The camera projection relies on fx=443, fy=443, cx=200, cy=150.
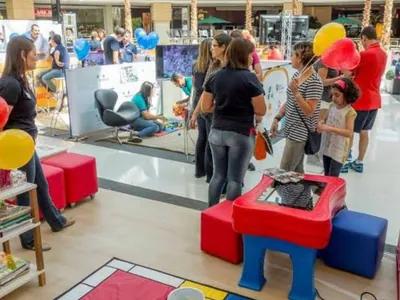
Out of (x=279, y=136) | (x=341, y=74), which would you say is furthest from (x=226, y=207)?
(x=279, y=136)

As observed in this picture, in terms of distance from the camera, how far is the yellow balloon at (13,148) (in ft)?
7.09

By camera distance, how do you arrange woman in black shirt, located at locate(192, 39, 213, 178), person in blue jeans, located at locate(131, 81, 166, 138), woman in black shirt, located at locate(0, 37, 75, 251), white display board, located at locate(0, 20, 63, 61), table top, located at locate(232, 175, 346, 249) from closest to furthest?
table top, located at locate(232, 175, 346, 249) < woman in black shirt, located at locate(0, 37, 75, 251) < woman in black shirt, located at locate(192, 39, 213, 178) < person in blue jeans, located at locate(131, 81, 166, 138) < white display board, located at locate(0, 20, 63, 61)

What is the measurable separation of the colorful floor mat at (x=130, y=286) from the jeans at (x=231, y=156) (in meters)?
0.76

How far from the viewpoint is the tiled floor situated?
390 cm

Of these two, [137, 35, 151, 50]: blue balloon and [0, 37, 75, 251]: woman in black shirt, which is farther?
[137, 35, 151, 50]: blue balloon

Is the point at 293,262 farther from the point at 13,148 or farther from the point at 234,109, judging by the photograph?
the point at 13,148

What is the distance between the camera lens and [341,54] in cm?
313

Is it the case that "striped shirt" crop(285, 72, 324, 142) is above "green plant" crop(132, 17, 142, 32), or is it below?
below

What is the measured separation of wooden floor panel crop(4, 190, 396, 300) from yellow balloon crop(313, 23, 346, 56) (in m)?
1.52

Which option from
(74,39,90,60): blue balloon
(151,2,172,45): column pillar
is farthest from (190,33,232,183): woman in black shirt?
(151,2,172,45): column pillar

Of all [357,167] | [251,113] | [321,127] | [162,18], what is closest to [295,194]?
[251,113]

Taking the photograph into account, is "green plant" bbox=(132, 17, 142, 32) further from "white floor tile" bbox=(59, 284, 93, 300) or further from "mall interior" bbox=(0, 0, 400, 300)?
"white floor tile" bbox=(59, 284, 93, 300)

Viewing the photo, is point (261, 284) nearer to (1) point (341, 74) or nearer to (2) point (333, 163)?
(2) point (333, 163)

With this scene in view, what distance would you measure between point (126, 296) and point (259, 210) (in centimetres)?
92
